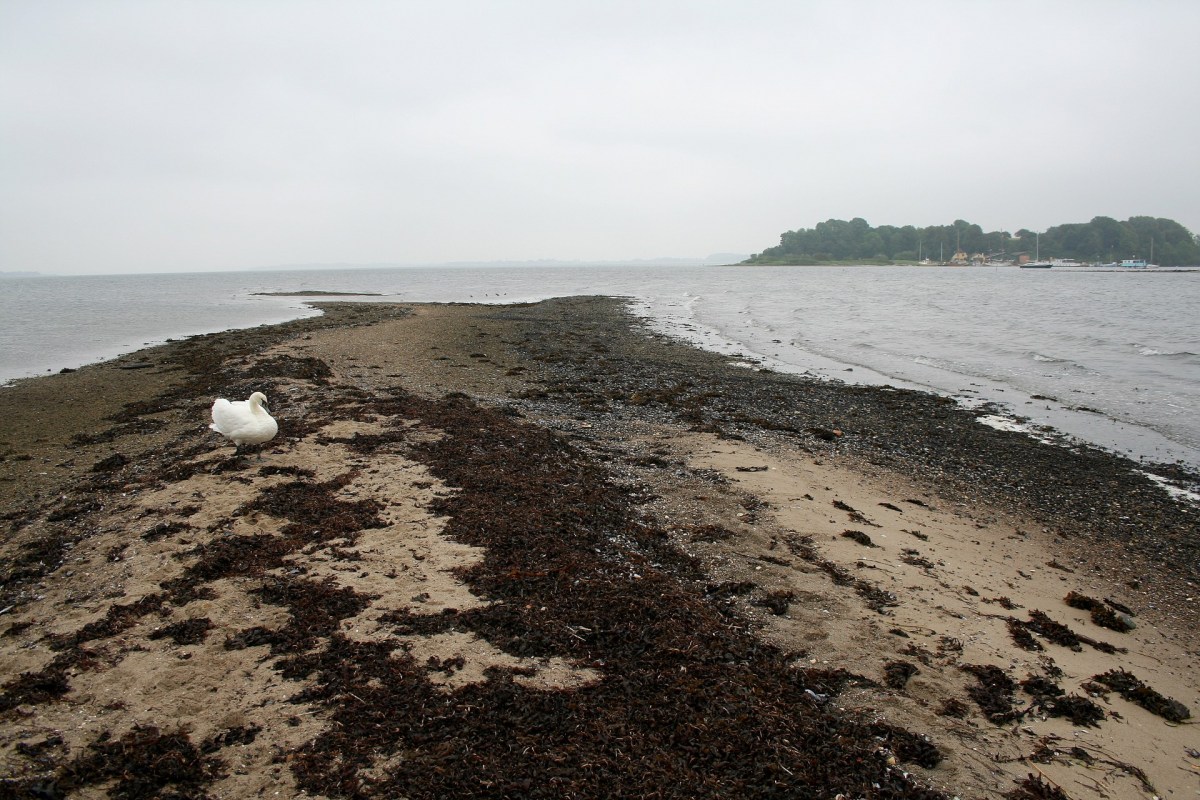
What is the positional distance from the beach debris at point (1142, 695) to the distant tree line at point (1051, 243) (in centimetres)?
19532

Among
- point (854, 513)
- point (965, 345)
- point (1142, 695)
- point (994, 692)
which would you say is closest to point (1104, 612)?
point (1142, 695)

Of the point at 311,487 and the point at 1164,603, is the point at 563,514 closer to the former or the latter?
the point at 311,487

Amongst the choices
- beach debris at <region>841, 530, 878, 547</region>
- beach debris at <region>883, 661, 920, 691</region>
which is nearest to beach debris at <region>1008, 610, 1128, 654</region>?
beach debris at <region>883, 661, 920, 691</region>

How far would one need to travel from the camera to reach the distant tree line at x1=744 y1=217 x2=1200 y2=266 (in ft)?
508

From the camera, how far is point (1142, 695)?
16.6 feet

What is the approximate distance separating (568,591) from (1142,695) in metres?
4.74

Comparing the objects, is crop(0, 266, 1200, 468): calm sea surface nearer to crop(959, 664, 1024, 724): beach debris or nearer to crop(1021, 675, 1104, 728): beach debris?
crop(1021, 675, 1104, 728): beach debris

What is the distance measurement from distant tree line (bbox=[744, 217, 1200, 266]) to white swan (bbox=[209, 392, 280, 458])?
198 meters

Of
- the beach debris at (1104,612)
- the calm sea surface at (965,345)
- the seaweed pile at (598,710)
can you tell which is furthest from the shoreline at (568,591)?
the calm sea surface at (965,345)

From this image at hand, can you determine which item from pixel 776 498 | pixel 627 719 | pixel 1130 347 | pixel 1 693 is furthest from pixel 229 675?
pixel 1130 347

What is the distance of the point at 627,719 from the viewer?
13.5 ft

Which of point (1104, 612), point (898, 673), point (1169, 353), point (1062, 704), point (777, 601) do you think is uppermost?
point (1169, 353)

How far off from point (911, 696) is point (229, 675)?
5009 millimetres

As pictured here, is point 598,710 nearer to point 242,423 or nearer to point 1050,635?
point 1050,635
